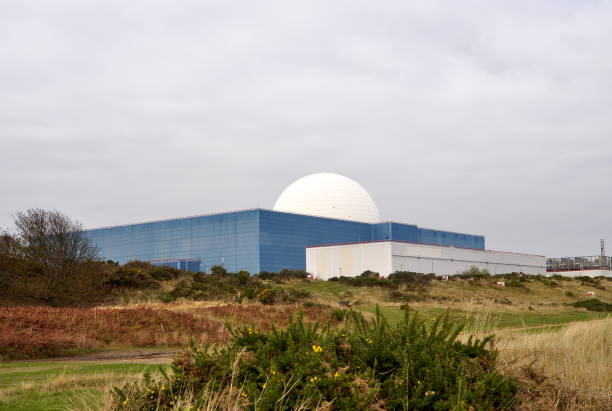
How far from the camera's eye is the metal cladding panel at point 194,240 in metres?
83.4

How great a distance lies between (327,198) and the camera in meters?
91.3

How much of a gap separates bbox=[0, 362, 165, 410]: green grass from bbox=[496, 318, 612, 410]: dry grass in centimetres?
514

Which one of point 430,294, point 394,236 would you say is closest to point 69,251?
point 430,294

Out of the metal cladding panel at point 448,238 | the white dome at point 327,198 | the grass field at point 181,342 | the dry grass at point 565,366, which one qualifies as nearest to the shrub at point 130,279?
the grass field at point 181,342

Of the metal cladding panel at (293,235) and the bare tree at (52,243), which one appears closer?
→ the bare tree at (52,243)

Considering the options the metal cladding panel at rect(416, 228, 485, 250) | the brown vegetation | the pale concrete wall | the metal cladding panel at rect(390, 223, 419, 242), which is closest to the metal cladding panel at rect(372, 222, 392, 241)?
the metal cladding panel at rect(390, 223, 419, 242)

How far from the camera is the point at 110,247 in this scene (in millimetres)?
98312

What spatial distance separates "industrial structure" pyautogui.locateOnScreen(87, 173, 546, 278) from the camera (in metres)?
73.6

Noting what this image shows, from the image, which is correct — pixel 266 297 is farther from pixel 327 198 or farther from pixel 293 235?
pixel 327 198

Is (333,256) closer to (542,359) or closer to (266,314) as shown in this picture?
(266,314)

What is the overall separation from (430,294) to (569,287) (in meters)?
16.3

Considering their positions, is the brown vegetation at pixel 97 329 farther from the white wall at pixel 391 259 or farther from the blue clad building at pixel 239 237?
the blue clad building at pixel 239 237

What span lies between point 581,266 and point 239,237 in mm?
52815

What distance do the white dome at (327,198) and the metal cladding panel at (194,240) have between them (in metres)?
10.2
